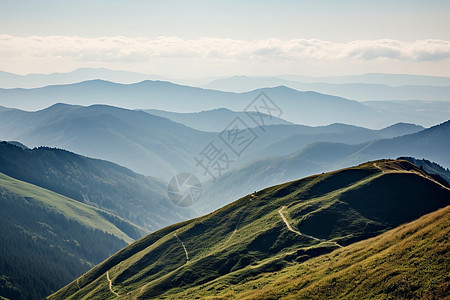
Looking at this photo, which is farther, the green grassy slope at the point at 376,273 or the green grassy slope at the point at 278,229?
the green grassy slope at the point at 278,229

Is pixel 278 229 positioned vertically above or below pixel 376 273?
above

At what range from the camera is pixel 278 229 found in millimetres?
148500

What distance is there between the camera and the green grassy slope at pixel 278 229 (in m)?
132

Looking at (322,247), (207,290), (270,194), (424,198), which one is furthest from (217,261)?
(424,198)

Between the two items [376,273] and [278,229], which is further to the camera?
[278,229]

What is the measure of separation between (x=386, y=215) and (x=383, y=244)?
128ft

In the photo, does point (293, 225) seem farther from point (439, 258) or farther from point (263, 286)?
point (439, 258)

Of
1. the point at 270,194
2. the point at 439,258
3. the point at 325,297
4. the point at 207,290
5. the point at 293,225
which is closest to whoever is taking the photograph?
the point at 439,258

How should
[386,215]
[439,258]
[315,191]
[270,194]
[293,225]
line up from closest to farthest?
[439,258] < [386,215] < [293,225] < [315,191] < [270,194]

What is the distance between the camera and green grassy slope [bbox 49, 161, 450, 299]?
434ft

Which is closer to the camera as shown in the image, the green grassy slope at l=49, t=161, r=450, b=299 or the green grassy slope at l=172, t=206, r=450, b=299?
the green grassy slope at l=172, t=206, r=450, b=299

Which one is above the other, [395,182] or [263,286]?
[395,182]

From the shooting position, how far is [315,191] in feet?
570

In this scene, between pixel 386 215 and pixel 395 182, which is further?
pixel 395 182
